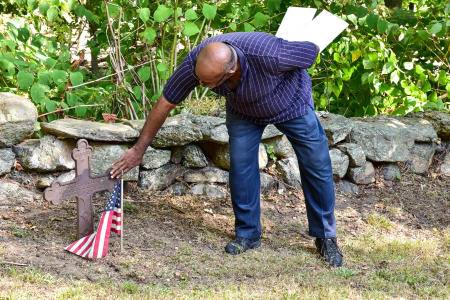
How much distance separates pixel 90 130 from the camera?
4.95 meters

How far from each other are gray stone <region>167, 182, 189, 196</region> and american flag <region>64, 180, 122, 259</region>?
1.03 m

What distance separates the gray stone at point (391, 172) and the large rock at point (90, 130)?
2087 mm

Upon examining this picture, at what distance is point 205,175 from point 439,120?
7.08ft

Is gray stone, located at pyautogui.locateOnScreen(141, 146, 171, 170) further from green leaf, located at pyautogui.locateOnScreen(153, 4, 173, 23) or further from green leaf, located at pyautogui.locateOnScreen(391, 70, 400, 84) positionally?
green leaf, located at pyautogui.locateOnScreen(391, 70, 400, 84)

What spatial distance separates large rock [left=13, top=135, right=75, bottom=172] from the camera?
192 inches

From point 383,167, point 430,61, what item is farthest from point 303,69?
point 430,61

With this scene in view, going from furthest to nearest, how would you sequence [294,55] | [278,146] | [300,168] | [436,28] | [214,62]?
1. [278,146]
2. [436,28]
3. [300,168]
4. [294,55]
5. [214,62]

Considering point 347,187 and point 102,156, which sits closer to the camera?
point 102,156

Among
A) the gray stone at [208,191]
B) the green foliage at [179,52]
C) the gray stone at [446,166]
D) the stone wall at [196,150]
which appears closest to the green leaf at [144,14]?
the green foliage at [179,52]

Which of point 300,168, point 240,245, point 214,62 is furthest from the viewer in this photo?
point 240,245

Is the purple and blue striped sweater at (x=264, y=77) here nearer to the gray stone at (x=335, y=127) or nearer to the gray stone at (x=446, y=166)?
the gray stone at (x=335, y=127)

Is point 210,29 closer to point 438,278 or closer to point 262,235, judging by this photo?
point 262,235

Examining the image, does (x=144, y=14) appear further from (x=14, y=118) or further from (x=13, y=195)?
(x=13, y=195)

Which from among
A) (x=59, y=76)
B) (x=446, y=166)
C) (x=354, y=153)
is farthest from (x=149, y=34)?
(x=446, y=166)
